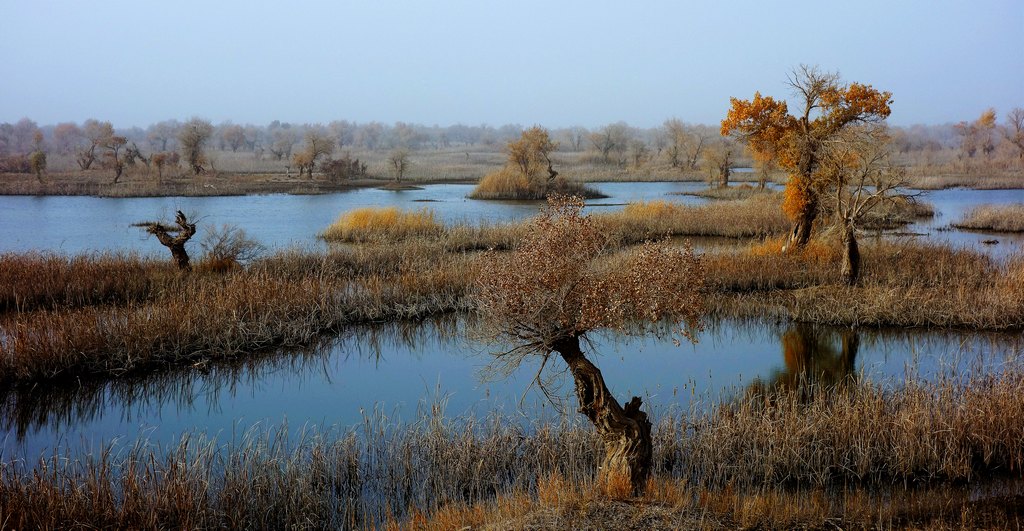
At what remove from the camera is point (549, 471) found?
7531 millimetres

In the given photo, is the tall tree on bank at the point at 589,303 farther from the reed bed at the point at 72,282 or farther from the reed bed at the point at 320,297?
the reed bed at the point at 72,282

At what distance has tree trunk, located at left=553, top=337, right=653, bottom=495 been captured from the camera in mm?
6656

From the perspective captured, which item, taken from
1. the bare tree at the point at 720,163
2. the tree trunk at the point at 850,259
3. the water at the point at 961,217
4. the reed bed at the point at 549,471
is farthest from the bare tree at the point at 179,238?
the bare tree at the point at 720,163

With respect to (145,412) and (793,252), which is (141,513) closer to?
(145,412)

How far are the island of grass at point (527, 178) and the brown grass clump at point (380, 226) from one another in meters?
16.6

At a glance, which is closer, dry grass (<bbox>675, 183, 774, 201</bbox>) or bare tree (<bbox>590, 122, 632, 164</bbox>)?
dry grass (<bbox>675, 183, 774, 201</bbox>)

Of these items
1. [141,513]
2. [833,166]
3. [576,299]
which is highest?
[833,166]

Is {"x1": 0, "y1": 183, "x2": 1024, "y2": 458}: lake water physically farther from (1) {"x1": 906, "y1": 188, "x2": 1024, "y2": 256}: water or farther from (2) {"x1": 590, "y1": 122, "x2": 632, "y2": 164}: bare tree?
(2) {"x1": 590, "y1": 122, "x2": 632, "y2": 164}: bare tree

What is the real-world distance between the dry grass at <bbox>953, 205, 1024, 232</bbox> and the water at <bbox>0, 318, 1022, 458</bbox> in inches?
730

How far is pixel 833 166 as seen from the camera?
60.5 ft

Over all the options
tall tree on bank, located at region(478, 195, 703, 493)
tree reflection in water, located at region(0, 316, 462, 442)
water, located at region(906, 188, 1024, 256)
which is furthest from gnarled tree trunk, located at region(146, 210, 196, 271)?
water, located at region(906, 188, 1024, 256)

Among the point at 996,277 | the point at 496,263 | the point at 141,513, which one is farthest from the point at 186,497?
the point at 996,277

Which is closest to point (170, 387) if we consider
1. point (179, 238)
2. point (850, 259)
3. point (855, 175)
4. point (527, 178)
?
point (179, 238)

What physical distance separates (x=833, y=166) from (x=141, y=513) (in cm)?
1690
